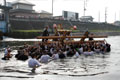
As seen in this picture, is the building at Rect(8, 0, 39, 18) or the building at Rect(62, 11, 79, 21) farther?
the building at Rect(62, 11, 79, 21)

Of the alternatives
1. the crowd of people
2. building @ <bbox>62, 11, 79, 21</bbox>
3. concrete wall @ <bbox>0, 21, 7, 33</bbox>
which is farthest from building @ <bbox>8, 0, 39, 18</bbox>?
the crowd of people

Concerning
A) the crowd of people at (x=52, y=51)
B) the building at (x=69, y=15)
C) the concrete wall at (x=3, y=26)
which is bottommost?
the crowd of people at (x=52, y=51)

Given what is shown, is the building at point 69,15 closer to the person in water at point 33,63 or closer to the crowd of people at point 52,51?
the crowd of people at point 52,51

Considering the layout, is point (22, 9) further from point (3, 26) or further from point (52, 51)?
point (52, 51)

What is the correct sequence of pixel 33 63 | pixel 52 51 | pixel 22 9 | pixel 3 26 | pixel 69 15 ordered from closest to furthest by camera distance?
pixel 33 63 → pixel 52 51 → pixel 3 26 → pixel 22 9 → pixel 69 15

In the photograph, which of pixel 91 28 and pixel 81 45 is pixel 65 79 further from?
pixel 91 28

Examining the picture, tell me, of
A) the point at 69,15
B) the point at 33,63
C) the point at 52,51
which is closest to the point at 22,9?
the point at 69,15

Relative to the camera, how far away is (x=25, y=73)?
46.9 ft

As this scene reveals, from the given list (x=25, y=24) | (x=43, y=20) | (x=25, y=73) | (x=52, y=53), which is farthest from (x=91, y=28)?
(x=25, y=73)

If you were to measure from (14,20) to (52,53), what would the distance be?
163ft

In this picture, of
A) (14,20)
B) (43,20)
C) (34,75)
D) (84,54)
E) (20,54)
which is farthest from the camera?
(43,20)

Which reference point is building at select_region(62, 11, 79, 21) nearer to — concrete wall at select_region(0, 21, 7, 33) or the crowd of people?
concrete wall at select_region(0, 21, 7, 33)

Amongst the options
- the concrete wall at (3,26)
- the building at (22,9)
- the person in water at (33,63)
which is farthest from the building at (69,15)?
the person in water at (33,63)

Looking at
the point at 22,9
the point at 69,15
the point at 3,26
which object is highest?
the point at 22,9
